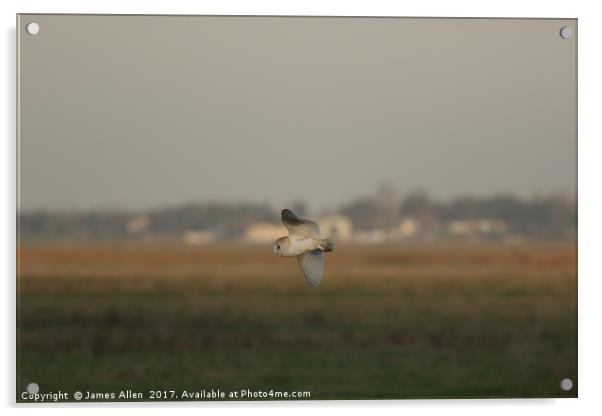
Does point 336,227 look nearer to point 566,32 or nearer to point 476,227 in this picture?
point 476,227

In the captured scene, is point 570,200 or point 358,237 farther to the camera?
point 358,237

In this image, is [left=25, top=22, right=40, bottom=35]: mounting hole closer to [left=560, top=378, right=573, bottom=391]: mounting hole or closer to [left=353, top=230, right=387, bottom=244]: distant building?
[left=353, top=230, right=387, bottom=244]: distant building

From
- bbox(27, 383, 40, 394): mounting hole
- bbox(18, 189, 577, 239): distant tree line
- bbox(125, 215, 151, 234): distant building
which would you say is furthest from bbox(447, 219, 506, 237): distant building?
bbox(27, 383, 40, 394): mounting hole

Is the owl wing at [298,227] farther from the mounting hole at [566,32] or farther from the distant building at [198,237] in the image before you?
the mounting hole at [566,32]

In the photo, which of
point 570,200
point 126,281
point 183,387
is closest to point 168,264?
point 126,281

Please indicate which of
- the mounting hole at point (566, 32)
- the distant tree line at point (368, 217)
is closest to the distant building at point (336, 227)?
the distant tree line at point (368, 217)
